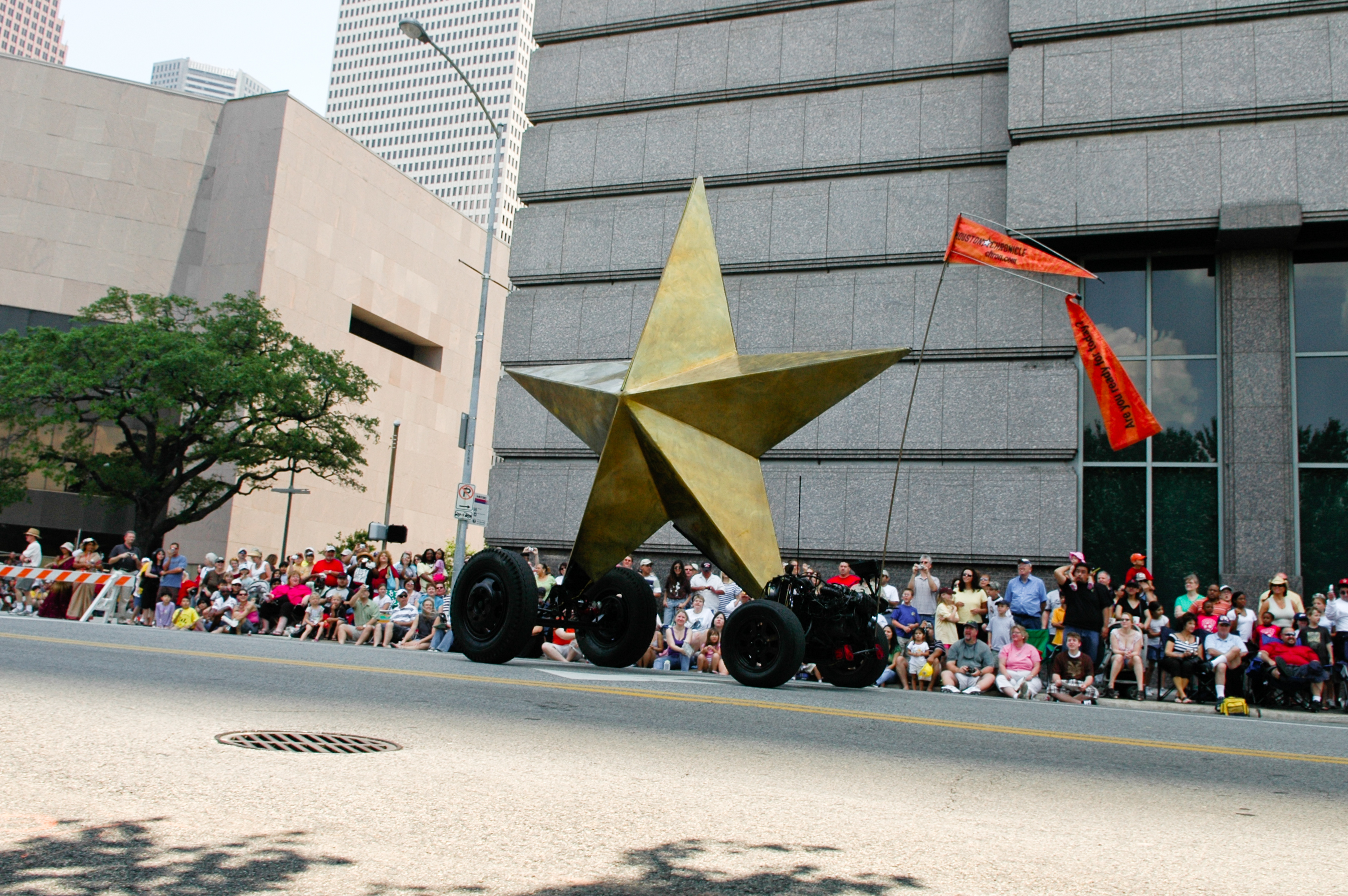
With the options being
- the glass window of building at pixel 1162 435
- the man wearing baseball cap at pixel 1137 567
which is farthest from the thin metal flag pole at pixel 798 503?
the man wearing baseball cap at pixel 1137 567

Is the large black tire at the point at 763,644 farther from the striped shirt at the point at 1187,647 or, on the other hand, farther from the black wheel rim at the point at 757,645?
the striped shirt at the point at 1187,647

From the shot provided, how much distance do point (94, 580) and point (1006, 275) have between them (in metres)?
17.3

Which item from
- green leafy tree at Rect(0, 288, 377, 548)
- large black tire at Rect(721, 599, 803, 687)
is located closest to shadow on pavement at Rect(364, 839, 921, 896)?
large black tire at Rect(721, 599, 803, 687)

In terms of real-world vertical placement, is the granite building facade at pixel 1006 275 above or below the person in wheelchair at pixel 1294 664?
above

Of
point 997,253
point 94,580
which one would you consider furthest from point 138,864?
point 94,580

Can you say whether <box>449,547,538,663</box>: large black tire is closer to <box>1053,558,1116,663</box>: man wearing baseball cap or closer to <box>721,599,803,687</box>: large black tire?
<box>721,599,803,687</box>: large black tire

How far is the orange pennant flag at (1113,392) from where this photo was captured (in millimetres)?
15297

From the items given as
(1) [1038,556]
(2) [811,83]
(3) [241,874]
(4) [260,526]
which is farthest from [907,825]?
(4) [260,526]

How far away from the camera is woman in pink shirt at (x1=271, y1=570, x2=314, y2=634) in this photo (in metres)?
18.5

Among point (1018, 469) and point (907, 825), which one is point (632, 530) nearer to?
point (907, 825)

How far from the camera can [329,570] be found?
755 inches

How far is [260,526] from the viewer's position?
148 ft

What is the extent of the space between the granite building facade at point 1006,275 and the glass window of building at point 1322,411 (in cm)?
4

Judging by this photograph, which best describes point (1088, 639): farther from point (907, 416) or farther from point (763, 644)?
point (763, 644)
